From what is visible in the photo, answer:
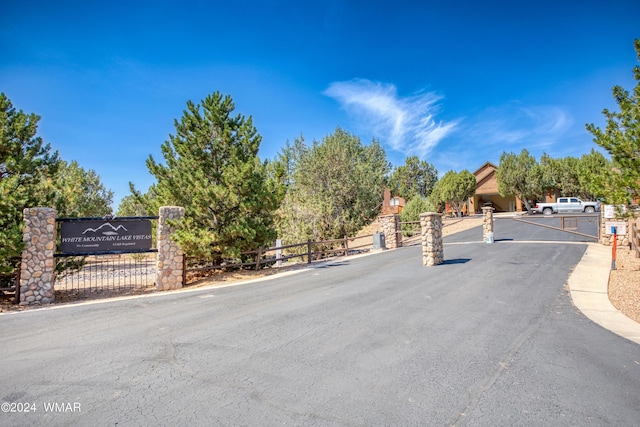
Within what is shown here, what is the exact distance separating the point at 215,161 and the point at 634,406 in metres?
13.2

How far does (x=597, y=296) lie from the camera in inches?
290

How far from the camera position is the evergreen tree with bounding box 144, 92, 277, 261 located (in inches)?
472

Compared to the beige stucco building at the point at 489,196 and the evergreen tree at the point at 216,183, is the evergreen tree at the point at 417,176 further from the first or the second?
the evergreen tree at the point at 216,183

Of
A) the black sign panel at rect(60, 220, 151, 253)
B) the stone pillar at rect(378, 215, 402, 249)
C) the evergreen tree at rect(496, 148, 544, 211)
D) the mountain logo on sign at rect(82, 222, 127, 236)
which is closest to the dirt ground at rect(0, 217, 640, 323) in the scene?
the black sign panel at rect(60, 220, 151, 253)

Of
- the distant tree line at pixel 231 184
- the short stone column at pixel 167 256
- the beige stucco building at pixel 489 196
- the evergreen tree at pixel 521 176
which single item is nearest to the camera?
the distant tree line at pixel 231 184

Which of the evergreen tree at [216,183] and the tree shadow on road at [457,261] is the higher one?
the evergreen tree at [216,183]

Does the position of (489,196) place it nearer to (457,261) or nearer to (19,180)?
(457,261)

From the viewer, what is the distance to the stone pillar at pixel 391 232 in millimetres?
19609

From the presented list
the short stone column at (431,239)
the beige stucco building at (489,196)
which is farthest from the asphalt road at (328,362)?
the beige stucco building at (489,196)

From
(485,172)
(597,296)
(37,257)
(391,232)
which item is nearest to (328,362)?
(597,296)

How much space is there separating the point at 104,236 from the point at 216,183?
430 cm

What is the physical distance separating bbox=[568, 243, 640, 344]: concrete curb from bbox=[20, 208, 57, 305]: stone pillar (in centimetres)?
1335

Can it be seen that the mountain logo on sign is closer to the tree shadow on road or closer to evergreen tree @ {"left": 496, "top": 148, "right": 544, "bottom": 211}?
the tree shadow on road

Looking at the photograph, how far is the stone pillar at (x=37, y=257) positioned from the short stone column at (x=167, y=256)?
9.45 feet
